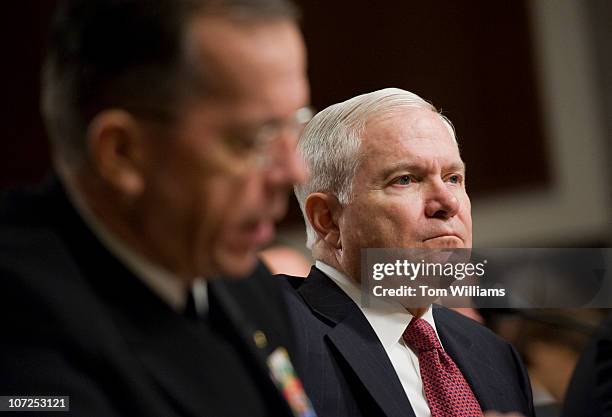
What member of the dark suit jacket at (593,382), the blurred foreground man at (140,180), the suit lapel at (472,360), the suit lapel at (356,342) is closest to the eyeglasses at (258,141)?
the blurred foreground man at (140,180)

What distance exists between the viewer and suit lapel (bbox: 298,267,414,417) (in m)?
1.27

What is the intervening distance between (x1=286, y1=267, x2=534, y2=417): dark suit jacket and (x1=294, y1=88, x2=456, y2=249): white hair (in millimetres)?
138

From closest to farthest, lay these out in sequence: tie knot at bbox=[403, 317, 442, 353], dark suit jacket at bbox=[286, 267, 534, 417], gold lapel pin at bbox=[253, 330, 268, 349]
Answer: gold lapel pin at bbox=[253, 330, 268, 349] → dark suit jacket at bbox=[286, 267, 534, 417] → tie knot at bbox=[403, 317, 442, 353]

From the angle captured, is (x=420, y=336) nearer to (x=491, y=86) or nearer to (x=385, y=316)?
(x=385, y=316)

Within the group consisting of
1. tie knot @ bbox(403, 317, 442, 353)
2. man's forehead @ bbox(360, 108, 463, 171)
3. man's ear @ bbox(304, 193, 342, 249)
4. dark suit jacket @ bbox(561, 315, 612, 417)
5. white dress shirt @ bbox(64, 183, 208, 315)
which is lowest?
dark suit jacket @ bbox(561, 315, 612, 417)

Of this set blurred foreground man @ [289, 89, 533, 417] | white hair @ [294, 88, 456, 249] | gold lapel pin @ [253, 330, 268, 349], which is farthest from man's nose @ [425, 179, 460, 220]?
gold lapel pin @ [253, 330, 268, 349]

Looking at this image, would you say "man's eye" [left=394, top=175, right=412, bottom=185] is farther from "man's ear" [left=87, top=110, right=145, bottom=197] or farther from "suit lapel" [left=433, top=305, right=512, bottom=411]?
"man's ear" [left=87, top=110, right=145, bottom=197]

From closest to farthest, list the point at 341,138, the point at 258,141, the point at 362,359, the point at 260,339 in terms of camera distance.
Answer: the point at 258,141, the point at 260,339, the point at 362,359, the point at 341,138

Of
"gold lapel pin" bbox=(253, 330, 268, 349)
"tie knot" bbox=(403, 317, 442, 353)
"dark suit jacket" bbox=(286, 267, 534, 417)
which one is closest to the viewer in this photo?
"gold lapel pin" bbox=(253, 330, 268, 349)

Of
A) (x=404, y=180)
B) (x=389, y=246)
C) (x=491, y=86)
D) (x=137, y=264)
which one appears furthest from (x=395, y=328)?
(x=491, y=86)

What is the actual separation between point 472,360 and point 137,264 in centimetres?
72

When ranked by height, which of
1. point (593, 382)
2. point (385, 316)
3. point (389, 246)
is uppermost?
point (389, 246)

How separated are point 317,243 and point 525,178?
781 mm

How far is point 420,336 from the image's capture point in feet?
4.49
